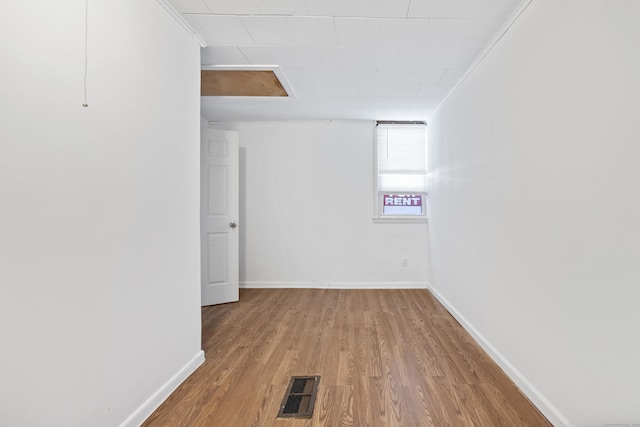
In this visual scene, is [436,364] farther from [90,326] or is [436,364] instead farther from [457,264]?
[90,326]

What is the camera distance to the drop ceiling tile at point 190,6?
1.94 m

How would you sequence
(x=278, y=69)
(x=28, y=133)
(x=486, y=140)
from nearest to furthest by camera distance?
(x=28, y=133)
(x=486, y=140)
(x=278, y=69)

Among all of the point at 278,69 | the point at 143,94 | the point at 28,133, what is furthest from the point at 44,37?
the point at 278,69

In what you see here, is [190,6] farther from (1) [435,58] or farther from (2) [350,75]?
(1) [435,58]

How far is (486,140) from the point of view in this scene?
98.8 inches

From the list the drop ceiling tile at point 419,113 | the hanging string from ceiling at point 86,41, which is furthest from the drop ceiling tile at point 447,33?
the hanging string from ceiling at point 86,41

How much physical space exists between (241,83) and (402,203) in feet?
9.34

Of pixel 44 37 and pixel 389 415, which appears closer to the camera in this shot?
pixel 44 37

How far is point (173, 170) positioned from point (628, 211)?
237cm

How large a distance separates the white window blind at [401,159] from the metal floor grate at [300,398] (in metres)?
3.15

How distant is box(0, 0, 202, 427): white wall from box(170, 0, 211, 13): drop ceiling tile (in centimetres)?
9

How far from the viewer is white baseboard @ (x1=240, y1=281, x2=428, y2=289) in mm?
4570

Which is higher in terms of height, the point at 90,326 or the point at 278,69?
the point at 278,69

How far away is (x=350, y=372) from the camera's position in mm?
2203
